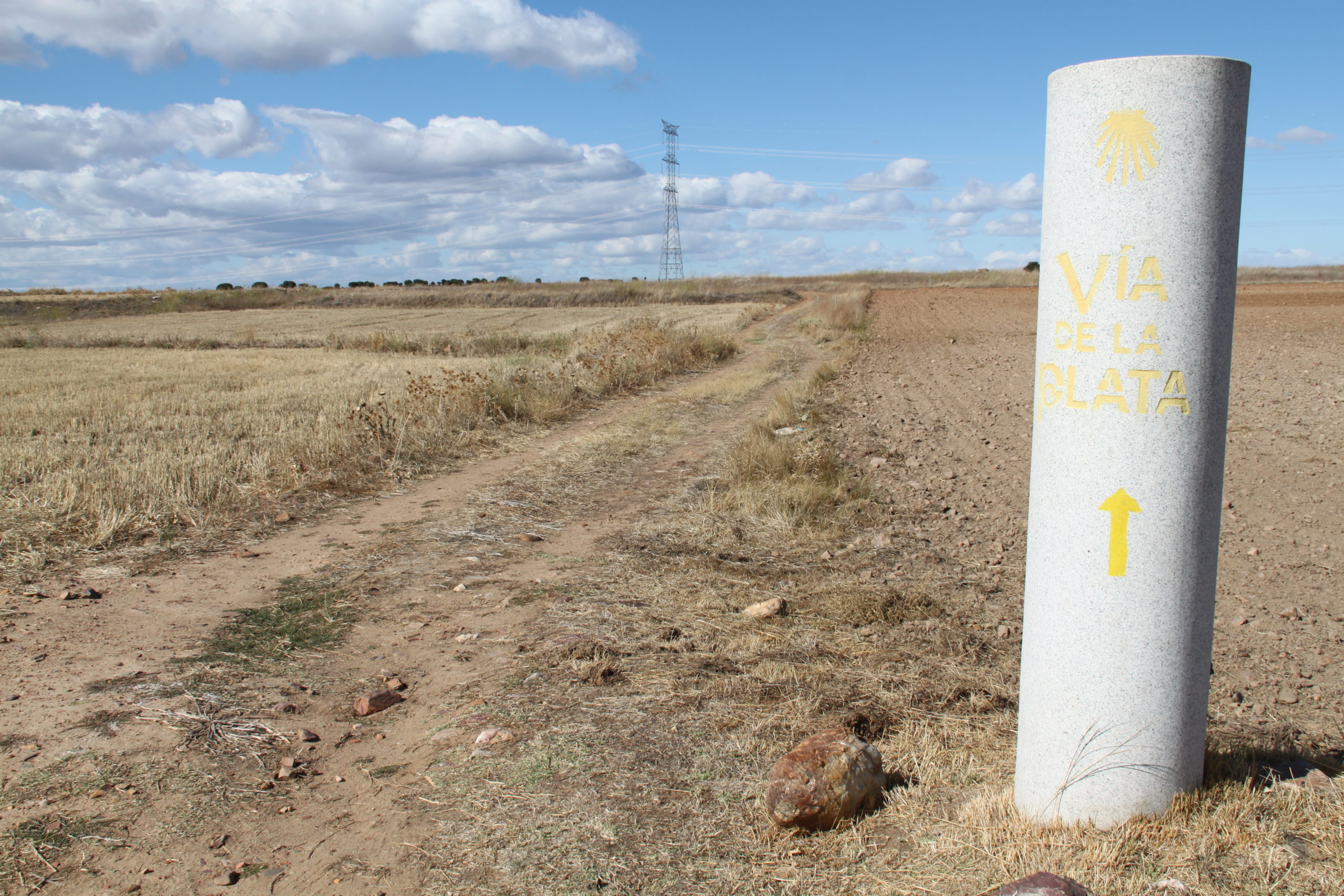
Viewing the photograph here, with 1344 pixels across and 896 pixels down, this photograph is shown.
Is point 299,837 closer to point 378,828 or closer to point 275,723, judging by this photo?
point 378,828

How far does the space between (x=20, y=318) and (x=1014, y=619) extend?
2087 inches

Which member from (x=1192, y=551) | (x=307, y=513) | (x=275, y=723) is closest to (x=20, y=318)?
(x=307, y=513)

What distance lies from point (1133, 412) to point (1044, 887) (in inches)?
55.0

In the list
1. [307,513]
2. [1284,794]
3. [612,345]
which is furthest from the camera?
[612,345]

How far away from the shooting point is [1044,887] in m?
2.33

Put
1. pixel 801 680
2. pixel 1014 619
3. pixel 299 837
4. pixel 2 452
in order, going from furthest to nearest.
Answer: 1. pixel 2 452
2. pixel 1014 619
3. pixel 801 680
4. pixel 299 837

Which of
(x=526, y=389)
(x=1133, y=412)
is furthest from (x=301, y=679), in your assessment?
(x=526, y=389)

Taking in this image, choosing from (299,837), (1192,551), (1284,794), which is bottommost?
(299,837)

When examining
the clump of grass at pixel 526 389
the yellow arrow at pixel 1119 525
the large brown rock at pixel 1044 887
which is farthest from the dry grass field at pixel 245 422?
the yellow arrow at pixel 1119 525

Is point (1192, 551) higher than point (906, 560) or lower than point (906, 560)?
higher

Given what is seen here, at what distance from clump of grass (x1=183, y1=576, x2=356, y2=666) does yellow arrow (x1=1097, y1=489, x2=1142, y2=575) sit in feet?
13.5

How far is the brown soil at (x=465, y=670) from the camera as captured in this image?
10.1ft

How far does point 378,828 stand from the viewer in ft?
10.6

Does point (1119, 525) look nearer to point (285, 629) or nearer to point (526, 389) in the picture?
point (285, 629)
